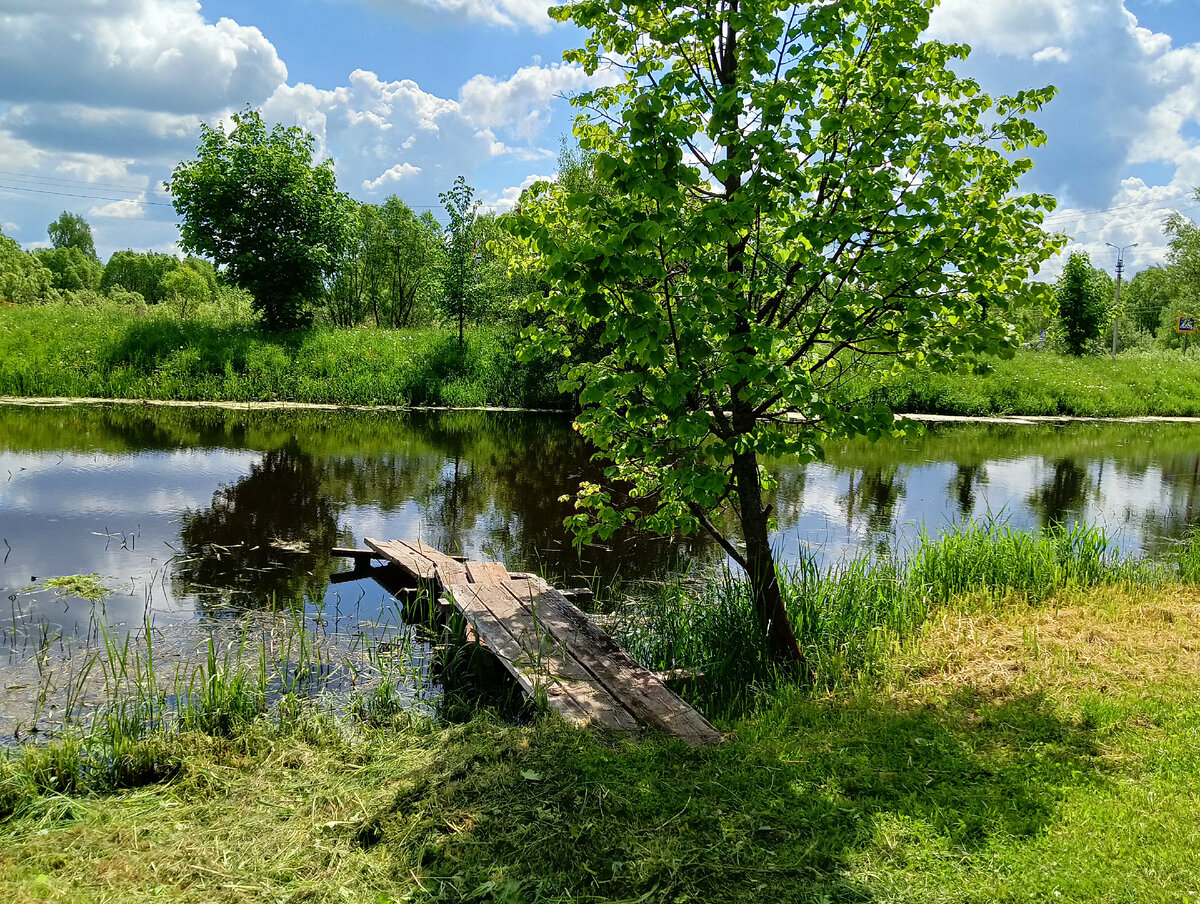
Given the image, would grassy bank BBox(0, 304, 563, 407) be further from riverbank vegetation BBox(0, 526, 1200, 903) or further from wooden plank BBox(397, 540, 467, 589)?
riverbank vegetation BBox(0, 526, 1200, 903)

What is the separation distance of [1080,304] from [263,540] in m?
43.0

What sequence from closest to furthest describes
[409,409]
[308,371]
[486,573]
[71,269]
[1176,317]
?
[486,573]
[409,409]
[308,371]
[1176,317]
[71,269]

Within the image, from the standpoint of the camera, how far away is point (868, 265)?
5.08 metres

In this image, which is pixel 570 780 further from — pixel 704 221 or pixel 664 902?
pixel 704 221

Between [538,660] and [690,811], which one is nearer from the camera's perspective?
[690,811]

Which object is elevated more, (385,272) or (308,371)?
(385,272)

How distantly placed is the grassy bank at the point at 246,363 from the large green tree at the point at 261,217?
1633 millimetres

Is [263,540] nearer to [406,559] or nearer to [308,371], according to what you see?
[406,559]

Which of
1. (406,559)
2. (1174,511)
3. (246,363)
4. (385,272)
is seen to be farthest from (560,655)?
(385,272)

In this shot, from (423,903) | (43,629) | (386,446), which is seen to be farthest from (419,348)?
(423,903)

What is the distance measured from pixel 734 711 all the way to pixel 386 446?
47.5 feet

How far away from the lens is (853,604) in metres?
7.08

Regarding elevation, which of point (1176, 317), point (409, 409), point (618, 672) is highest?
point (1176, 317)

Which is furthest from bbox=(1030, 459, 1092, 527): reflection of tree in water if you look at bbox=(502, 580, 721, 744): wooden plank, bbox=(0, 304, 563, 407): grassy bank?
bbox=(0, 304, 563, 407): grassy bank
